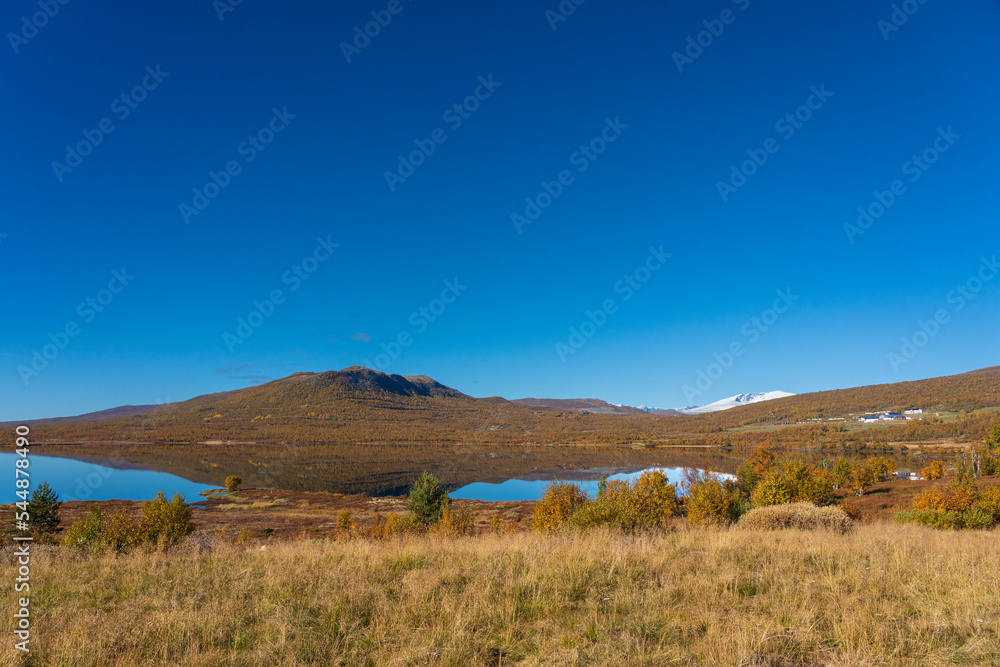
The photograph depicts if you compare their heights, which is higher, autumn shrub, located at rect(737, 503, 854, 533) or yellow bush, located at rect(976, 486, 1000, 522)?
autumn shrub, located at rect(737, 503, 854, 533)

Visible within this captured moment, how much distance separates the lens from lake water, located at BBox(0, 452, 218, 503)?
64312mm

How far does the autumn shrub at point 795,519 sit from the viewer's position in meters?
12.7

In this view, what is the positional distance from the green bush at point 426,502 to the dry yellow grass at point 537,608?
26862 millimetres

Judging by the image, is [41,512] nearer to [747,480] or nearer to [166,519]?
[166,519]

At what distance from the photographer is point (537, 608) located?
5238mm

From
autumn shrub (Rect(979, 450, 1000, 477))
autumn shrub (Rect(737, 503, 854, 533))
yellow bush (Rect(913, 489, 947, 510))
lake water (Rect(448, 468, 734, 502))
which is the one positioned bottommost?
lake water (Rect(448, 468, 734, 502))

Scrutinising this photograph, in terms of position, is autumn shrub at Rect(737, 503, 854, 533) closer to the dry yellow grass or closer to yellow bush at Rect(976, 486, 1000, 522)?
the dry yellow grass

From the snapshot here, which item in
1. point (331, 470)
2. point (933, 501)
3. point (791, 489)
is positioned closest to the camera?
point (933, 501)

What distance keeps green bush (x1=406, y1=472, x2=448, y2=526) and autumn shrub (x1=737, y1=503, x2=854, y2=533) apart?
23989mm

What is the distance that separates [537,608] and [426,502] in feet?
100

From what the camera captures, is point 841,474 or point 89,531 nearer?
point 89,531

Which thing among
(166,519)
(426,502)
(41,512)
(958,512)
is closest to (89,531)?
(166,519)

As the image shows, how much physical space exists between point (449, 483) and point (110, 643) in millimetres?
80407

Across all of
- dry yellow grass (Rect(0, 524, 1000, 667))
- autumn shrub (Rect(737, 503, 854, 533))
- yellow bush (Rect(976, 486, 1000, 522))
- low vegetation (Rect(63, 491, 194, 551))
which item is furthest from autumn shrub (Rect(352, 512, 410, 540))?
yellow bush (Rect(976, 486, 1000, 522))
